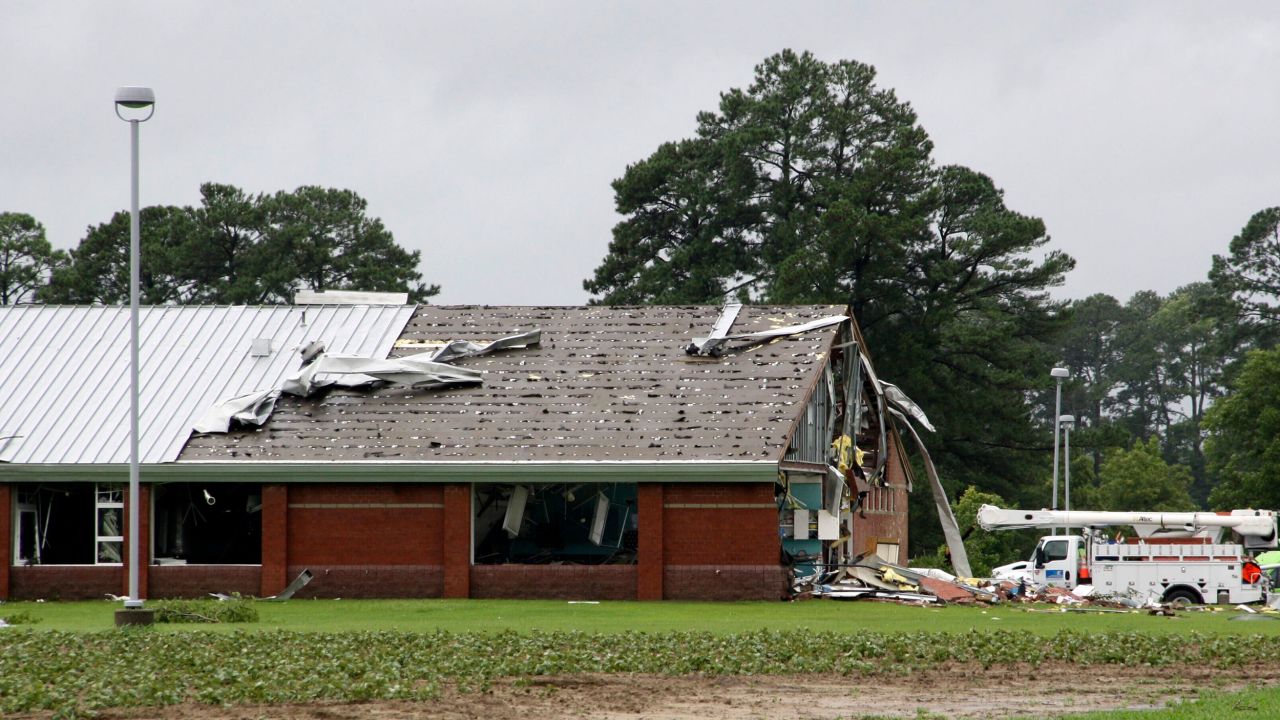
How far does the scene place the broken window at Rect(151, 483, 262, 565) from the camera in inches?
1302

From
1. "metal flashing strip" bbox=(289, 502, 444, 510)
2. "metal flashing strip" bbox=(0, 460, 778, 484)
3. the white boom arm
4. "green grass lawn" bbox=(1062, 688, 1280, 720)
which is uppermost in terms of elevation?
"metal flashing strip" bbox=(0, 460, 778, 484)

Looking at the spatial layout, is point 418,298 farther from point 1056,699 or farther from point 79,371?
point 1056,699

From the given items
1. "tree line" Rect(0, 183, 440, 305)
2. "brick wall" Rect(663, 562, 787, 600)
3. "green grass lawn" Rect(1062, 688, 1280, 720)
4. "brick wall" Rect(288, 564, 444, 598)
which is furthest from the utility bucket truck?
"tree line" Rect(0, 183, 440, 305)

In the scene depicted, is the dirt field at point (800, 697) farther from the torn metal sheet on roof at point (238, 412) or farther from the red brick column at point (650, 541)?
the torn metal sheet on roof at point (238, 412)

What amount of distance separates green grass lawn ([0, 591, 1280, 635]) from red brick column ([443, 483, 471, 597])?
822mm

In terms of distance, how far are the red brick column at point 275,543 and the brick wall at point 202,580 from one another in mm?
269

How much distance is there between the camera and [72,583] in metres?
32.1

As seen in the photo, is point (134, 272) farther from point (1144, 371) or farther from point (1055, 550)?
point (1144, 371)

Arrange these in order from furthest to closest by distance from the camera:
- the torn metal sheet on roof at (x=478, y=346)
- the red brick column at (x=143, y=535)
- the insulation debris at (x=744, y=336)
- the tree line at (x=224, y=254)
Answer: the tree line at (x=224, y=254) < the torn metal sheet on roof at (x=478, y=346) < the insulation debris at (x=744, y=336) < the red brick column at (x=143, y=535)

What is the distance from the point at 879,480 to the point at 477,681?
25.1 meters

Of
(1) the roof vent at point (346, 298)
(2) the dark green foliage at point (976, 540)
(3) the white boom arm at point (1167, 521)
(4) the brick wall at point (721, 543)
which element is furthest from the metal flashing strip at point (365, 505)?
(2) the dark green foliage at point (976, 540)

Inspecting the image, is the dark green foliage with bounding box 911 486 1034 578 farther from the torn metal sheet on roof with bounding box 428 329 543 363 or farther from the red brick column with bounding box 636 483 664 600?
the red brick column with bounding box 636 483 664 600

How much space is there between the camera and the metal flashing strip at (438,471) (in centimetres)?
2962

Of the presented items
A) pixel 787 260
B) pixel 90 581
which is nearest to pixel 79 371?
pixel 90 581
